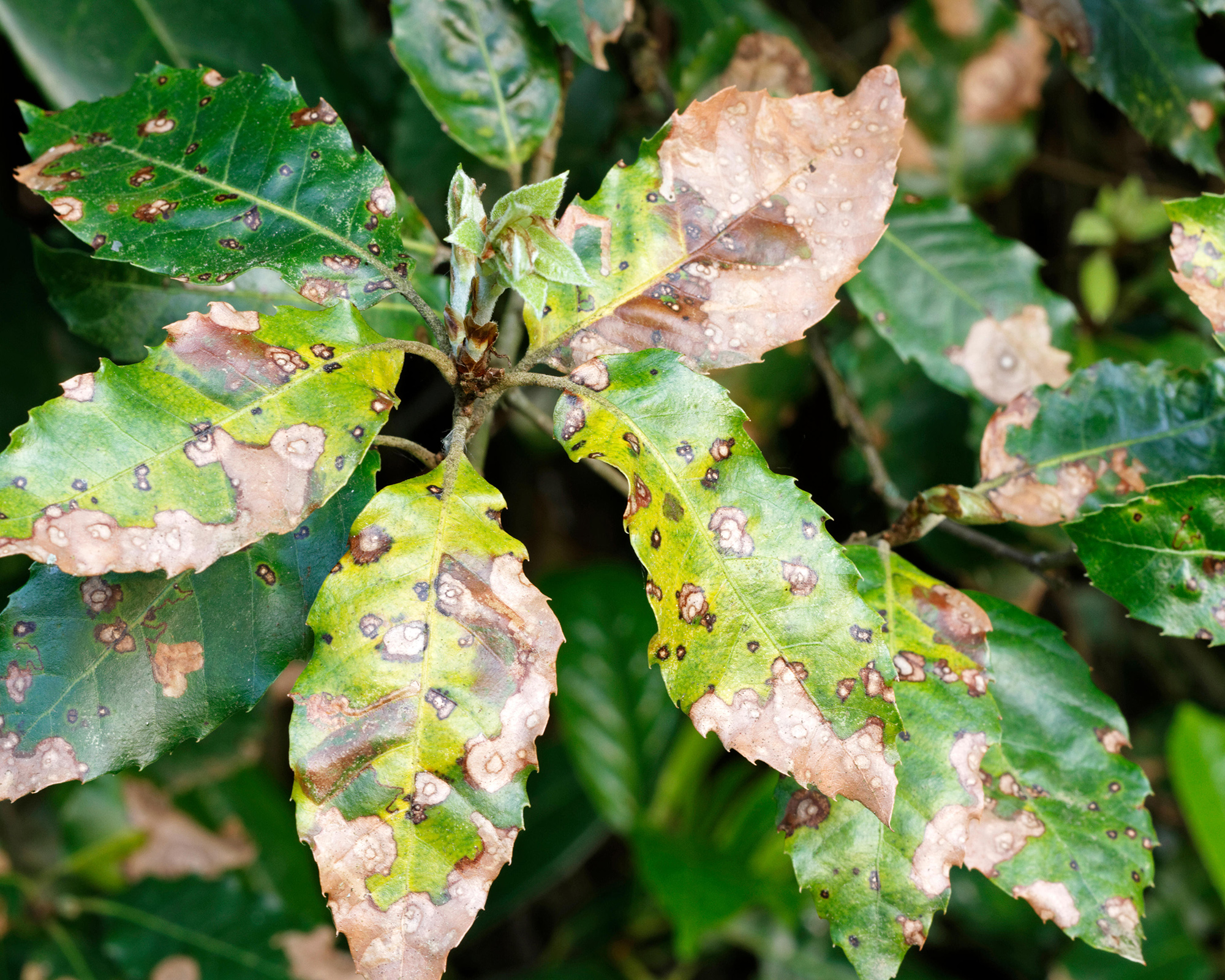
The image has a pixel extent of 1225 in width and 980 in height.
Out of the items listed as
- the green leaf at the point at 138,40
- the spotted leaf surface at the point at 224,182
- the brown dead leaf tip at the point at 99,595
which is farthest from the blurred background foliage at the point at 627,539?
the brown dead leaf tip at the point at 99,595

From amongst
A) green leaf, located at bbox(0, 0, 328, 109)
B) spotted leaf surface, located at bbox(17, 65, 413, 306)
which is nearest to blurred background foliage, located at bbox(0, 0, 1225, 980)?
green leaf, located at bbox(0, 0, 328, 109)

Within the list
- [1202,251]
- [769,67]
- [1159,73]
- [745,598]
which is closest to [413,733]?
[745,598]

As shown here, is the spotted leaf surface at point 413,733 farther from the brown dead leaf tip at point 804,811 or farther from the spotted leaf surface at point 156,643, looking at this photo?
the brown dead leaf tip at point 804,811

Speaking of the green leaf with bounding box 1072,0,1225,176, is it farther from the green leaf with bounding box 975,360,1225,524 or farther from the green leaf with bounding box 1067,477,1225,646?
the green leaf with bounding box 1067,477,1225,646

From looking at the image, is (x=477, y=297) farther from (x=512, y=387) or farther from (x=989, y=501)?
(x=989, y=501)

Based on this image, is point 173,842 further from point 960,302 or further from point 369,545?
point 960,302
